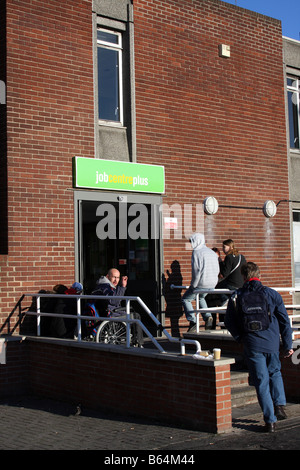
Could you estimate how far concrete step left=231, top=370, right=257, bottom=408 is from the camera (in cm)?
806

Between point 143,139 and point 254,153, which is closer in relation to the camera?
point 143,139

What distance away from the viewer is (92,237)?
12.6 metres

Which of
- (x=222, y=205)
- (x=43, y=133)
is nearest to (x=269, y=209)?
(x=222, y=205)

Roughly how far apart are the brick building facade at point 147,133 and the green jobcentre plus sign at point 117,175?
14cm

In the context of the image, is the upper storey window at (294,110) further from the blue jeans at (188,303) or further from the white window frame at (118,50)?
the blue jeans at (188,303)

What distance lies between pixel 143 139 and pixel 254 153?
3.08 metres

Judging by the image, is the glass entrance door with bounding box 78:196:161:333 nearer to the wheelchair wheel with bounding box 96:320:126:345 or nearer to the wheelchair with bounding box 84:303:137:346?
the wheelchair wheel with bounding box 96:320:126:345

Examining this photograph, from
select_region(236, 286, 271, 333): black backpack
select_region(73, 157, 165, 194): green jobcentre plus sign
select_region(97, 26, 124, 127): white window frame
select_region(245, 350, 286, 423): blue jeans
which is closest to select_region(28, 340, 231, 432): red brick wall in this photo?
select_region(245, 350, 286, 423): blue jeans

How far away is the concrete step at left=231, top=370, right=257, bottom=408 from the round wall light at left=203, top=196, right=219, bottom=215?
176 inches

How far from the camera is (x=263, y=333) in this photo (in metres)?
6.94

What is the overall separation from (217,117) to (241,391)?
21.4 feet

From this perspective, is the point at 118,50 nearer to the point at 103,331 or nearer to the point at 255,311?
the point at 103,331
